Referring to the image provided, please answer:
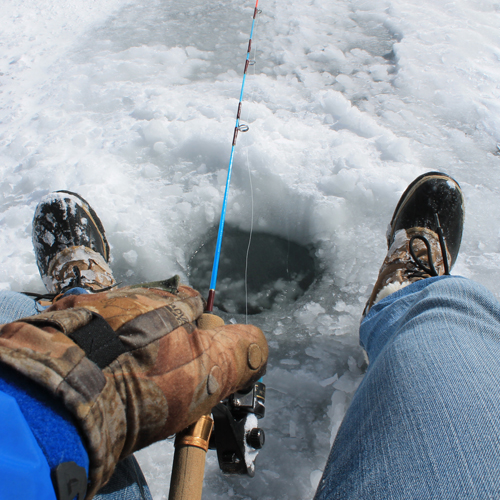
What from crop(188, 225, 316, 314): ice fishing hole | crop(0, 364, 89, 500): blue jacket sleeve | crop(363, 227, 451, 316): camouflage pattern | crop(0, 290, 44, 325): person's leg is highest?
crop(0, 364, 89, 500): blue jacket sleeve

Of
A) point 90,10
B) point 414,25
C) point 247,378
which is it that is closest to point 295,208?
point 247,378

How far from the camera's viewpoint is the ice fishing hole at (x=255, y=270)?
1.80 meters

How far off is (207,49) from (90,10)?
1.35 meters

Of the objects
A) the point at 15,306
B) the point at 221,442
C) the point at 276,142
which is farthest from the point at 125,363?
the point at 276,142

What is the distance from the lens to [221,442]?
0.93 m

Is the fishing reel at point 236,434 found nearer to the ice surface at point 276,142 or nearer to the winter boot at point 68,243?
the ice surface at point 276,142

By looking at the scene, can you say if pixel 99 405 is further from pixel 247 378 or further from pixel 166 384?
pixel 247 378

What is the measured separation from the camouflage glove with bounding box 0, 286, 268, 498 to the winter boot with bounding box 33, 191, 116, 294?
903 mm

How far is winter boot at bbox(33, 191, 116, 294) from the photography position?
5.28 feet

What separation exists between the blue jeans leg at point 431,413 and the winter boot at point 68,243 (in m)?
1.23

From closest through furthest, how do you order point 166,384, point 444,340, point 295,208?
point 166,384 < point 444,340 < point 295,208

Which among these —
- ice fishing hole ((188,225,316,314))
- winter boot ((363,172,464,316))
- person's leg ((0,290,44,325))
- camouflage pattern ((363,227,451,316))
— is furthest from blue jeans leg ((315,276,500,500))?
person's leg ((0,290,44,325))

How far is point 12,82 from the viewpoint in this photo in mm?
2682

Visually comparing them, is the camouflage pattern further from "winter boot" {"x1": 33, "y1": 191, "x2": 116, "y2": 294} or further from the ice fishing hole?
"winter boot" {"x1": 33, "y1": 191, "x2": 116, "y2": 294}
